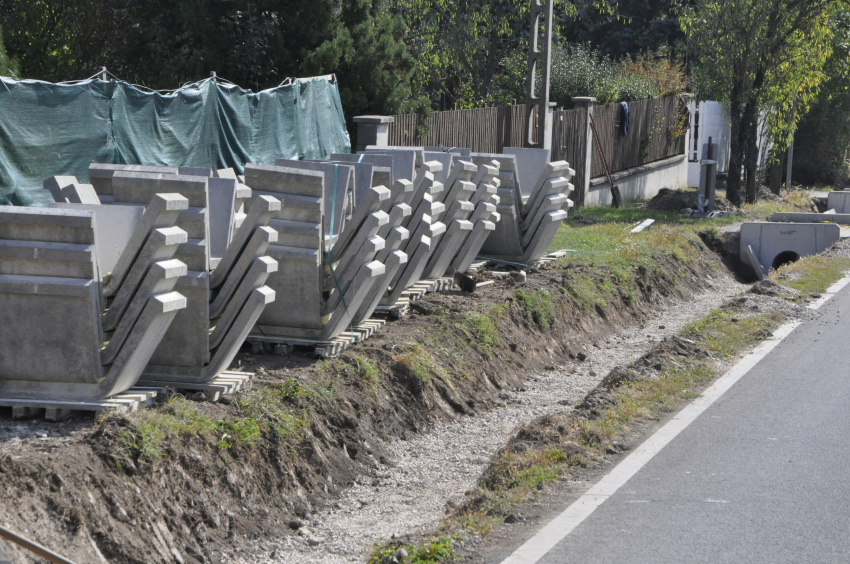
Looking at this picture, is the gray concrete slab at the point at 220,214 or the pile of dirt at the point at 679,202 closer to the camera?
the gray concrete slab at the point at 220,214

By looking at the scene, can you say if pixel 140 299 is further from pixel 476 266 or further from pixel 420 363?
pixel 476 266

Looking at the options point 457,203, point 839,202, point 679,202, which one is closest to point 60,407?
point 457,203

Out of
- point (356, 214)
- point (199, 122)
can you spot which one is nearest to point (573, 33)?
point (199, 122)

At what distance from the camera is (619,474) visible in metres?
6.10

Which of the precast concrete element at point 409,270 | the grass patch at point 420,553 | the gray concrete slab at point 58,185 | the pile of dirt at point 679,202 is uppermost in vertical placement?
Answer: the gray concrete slab at point 58,185

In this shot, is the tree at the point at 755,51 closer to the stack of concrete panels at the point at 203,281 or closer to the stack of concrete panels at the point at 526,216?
the stack of concrete panels at the point at 526,216

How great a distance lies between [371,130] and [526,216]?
2.98 m

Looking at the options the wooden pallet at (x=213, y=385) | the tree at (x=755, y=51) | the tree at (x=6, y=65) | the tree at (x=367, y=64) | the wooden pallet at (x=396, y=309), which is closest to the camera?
the wooden pallet at (x=213, y=385)

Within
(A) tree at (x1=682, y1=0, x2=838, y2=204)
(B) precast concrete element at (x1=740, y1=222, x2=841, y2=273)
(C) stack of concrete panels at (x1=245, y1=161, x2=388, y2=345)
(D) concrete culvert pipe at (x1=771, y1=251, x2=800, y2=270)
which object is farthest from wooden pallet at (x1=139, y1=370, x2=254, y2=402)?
(A) tree at (x1=682, y1=0, x2=838, y2=204)

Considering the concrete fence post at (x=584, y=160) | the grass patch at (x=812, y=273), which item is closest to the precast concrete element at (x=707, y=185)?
the concrete fence post at (x=584, y=160)

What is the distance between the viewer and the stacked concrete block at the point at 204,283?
21.1 ft

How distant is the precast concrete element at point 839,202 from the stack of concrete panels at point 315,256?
18088mm

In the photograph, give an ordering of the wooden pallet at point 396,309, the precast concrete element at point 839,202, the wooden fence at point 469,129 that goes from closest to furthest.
→ the wooden pallet at point 396,309
the wooden fence at point 469,129
the precast concrete element at point 839,202

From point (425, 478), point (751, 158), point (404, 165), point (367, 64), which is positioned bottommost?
point (425, 478)
